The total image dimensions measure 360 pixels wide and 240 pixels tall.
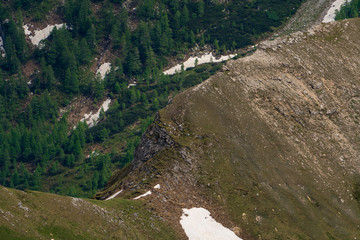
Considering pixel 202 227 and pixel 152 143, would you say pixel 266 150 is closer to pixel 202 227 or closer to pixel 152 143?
pixel 152 143

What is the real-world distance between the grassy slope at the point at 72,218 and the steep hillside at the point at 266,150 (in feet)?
13.9

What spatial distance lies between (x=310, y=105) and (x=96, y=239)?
2126 inches

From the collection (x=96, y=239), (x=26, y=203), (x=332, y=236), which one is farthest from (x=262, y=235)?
(x=26, y=203)

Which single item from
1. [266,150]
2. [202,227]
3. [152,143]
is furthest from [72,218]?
[266,150]

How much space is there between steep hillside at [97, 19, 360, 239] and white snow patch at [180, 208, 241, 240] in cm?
119

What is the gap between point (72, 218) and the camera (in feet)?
313

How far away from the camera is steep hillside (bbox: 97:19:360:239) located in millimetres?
113375

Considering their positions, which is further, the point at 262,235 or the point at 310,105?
the point at 310,105

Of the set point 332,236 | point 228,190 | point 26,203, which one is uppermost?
point 26,203

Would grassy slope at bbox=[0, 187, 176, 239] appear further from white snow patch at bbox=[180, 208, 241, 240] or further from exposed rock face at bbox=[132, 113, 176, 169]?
exposed rock face at bbox=[132, 113, 176, 169]

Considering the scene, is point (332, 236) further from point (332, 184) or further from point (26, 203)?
point (26, 203)

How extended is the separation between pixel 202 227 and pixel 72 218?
1957 centimetres

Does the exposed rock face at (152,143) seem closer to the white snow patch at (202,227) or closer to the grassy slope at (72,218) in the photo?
the white snow patch at (202,227)

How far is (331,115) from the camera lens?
135375mm
